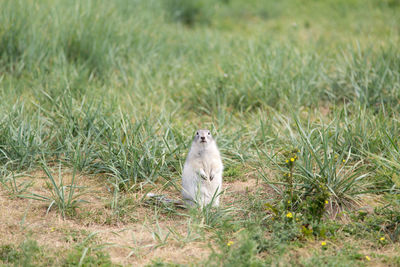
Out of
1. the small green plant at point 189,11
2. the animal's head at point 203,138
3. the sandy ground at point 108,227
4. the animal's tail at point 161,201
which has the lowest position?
the sandy ground at point 108,227

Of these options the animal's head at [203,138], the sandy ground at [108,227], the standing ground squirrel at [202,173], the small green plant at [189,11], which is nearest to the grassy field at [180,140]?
the sandy ground at [108,227]

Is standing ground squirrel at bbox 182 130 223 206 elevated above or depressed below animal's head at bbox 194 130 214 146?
below

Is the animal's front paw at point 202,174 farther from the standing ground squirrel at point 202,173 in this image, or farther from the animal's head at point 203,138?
the animal's head at point 203,138

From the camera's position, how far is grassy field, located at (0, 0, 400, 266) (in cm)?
343

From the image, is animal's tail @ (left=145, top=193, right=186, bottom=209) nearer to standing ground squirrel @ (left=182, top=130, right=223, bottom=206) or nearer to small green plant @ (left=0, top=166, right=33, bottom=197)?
standing ground squirrel @ (left=182, top=130, right=223, bottom=206)

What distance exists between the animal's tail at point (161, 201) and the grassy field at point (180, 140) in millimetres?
87

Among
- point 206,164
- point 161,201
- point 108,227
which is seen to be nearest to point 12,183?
point 108,227

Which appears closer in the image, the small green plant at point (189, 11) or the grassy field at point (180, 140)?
the grassy field at point (180, 140)

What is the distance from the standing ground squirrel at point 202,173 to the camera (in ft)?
12.8

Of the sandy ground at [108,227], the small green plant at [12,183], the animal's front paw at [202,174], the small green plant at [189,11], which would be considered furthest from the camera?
the small green plant at [189,11]

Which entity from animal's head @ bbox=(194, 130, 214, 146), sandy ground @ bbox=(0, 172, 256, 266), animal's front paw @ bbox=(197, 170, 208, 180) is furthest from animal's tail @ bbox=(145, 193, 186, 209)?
animal's head @ bbox=(194, 130, 214, 146)

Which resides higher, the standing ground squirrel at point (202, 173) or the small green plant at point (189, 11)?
the small green plant at point (189, 11)

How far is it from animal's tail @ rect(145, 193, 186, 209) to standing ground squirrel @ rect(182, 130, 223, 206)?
0.09 m

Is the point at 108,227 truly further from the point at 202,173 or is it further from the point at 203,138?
the point at 203,138
